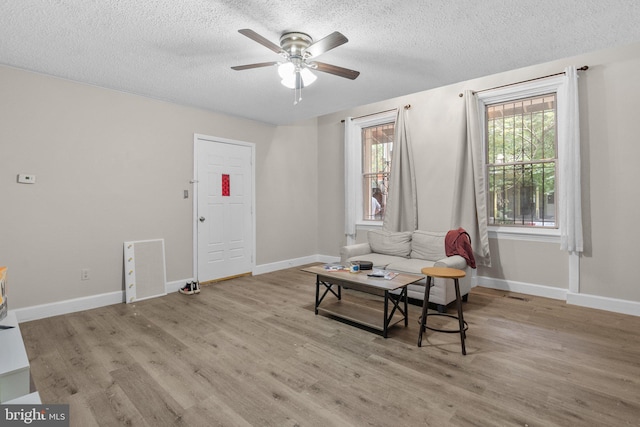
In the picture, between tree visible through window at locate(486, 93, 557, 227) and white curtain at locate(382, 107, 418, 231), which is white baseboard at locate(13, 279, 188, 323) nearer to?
white curtain at locate(382, 107, 418, 231)

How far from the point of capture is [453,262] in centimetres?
368

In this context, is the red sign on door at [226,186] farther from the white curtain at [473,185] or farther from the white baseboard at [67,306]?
the white curtain at [473,185]

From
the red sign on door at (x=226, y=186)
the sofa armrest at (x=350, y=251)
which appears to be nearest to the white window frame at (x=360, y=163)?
the sofa armrest at (x=350, y=251)

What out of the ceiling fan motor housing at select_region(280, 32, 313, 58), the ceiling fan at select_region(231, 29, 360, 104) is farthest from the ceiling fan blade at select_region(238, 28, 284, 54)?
the ceiling fan motor housing at select_region(280, 32, 313, 58)

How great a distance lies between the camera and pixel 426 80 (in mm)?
3727

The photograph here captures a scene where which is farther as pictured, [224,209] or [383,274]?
[224,209]

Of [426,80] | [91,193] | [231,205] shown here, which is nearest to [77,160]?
[91,193]

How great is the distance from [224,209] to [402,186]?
285cm

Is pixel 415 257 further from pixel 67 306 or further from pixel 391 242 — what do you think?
pixel 67 306

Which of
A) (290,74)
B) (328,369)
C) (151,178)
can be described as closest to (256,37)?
(290,74)

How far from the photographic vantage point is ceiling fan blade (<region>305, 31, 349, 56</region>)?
228 centimetres

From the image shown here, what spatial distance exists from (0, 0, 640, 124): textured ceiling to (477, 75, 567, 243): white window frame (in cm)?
101

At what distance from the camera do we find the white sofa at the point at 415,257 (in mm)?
3602

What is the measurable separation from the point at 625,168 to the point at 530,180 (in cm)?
93
